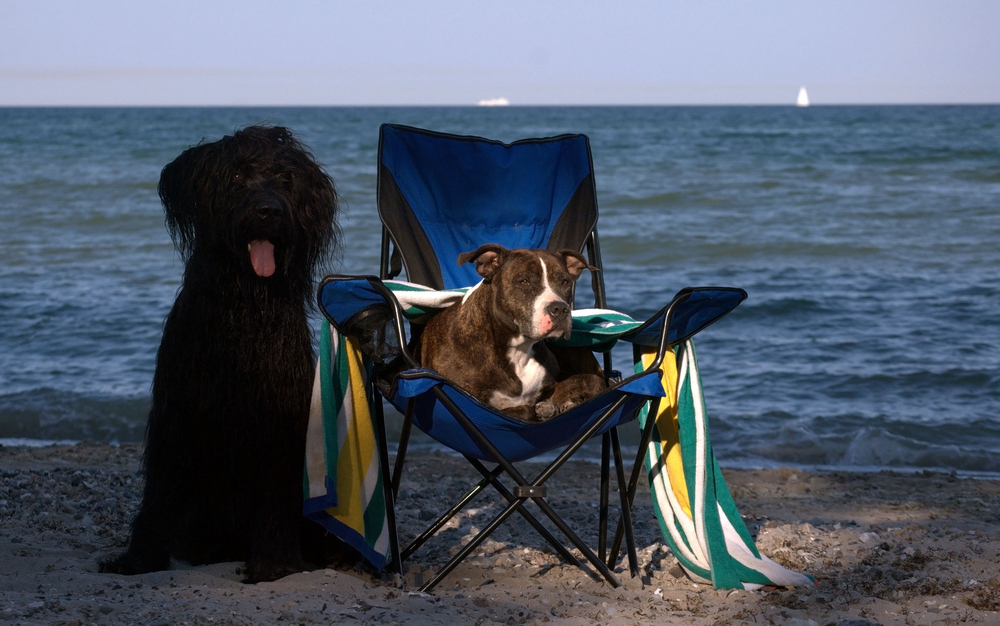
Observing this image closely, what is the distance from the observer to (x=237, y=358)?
3.11 meters

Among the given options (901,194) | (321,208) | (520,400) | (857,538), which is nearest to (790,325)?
(857,538)

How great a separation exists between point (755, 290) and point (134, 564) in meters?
7.73

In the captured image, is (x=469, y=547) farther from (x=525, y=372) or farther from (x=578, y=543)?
(x=525, y=372)

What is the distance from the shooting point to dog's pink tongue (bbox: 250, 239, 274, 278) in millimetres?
3020

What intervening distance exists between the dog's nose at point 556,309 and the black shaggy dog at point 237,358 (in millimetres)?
775

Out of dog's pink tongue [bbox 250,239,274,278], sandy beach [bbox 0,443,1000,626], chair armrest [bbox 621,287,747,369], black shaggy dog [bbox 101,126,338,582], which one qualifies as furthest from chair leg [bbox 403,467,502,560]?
dog's pink tongue [bbox 250,239,274,278]

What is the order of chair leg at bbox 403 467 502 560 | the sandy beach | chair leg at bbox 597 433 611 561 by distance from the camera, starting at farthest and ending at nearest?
chair leg at bbox 597 433 611 561 < chair leg at bbox 403 467 502 560 < the sandy beach

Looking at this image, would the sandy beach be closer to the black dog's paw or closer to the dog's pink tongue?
the black dog's paw

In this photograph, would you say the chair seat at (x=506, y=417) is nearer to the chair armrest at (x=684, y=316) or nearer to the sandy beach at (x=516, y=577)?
the chair armrest at (x=684, y=316)

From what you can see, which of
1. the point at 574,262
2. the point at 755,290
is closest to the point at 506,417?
the point at 574,262

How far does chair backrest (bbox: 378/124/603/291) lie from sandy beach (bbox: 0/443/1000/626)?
3.87ft

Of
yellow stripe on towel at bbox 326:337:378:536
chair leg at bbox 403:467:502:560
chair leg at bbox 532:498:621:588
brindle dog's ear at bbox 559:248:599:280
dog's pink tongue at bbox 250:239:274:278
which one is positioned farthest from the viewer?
brindle dog's ear at bbox 559:248:599:280

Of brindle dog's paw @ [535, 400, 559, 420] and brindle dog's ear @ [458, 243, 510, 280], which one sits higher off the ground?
brindle dog's ear @ [458, 243, 510, 280]

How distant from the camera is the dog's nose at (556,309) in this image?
11.1ft
